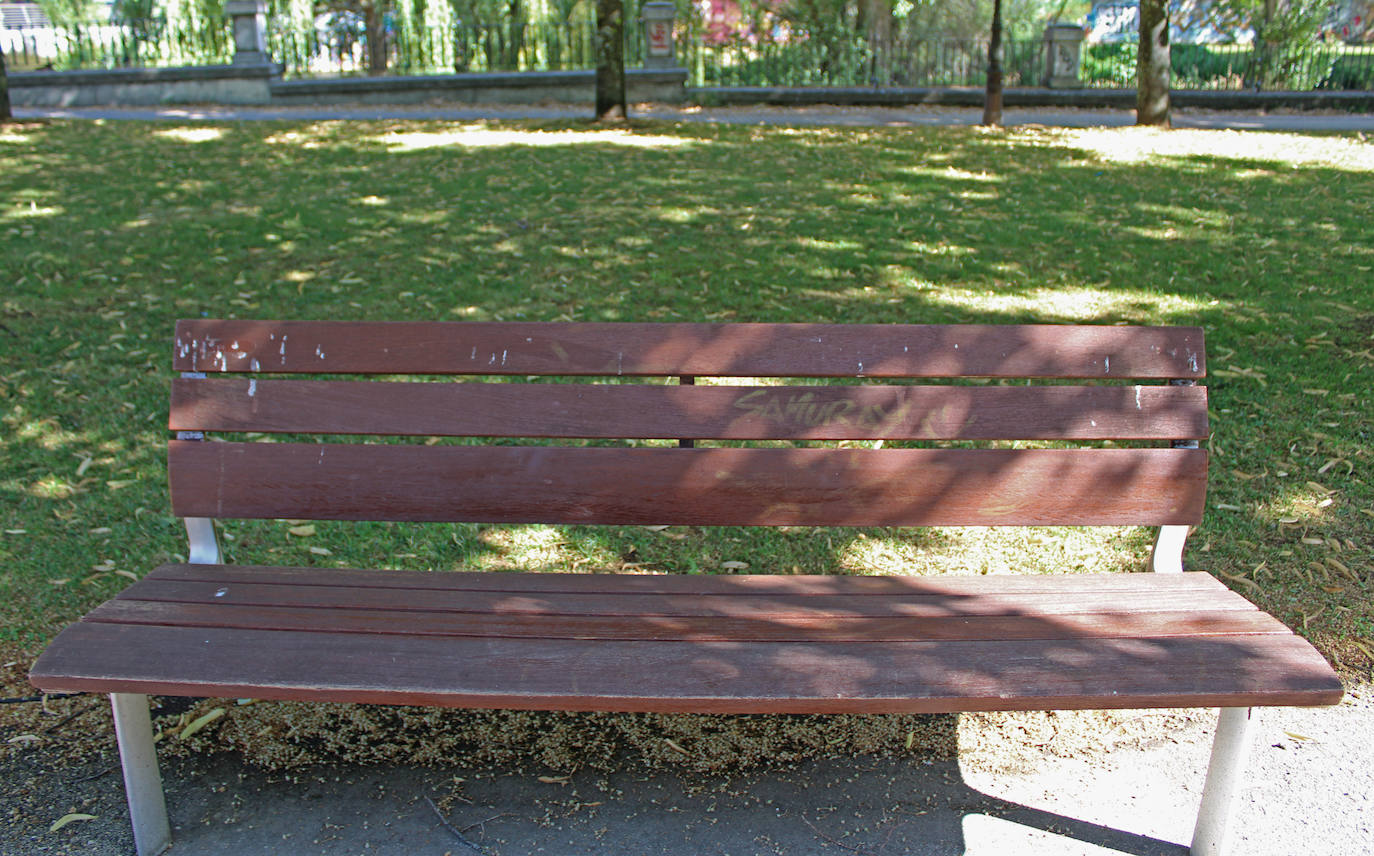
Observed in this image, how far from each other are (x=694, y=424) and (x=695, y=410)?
0.04 m

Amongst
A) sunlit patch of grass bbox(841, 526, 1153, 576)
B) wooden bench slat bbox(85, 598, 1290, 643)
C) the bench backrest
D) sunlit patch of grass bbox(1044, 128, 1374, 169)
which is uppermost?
sunlit patch of grass bbox(1044, 128, 1374, 169)

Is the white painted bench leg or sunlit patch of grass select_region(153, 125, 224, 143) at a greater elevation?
sunlit patch of grass select_region(153, 125, 224, 143)

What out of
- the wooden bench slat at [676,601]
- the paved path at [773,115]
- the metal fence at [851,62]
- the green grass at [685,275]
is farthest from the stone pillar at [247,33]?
the wooden bench slat at [676,601]

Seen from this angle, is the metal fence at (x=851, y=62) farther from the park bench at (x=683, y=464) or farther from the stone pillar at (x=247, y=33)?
the park bench at (x=683, y=464)

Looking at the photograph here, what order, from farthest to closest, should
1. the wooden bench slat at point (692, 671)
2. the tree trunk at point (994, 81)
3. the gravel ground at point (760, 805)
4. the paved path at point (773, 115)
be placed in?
the paved path at point (773, 115)
the tree trunk at point (994, 81)
the gravel ground at point (760, 805)
the wooden bench slat at point (692, 671)

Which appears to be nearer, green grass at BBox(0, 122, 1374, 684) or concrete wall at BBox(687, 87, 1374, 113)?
green grass at BBox(0, 122, 1374, 684)

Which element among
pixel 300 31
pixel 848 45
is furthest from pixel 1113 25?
pixel 300 31

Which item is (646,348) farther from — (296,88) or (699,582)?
(296,88)

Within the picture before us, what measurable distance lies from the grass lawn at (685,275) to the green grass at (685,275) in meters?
0.02

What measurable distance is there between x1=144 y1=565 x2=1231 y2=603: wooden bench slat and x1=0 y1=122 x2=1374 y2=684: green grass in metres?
0.93

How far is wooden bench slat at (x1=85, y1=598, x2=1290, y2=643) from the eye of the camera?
2.44 meters

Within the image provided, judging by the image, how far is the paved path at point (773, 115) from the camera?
547 inches

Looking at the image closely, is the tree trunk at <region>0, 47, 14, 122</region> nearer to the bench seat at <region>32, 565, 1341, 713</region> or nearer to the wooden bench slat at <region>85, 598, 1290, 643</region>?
the bench seat at <region>32, 565, 1341, 713</region>

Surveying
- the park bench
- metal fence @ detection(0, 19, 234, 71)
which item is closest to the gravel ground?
the park bench
